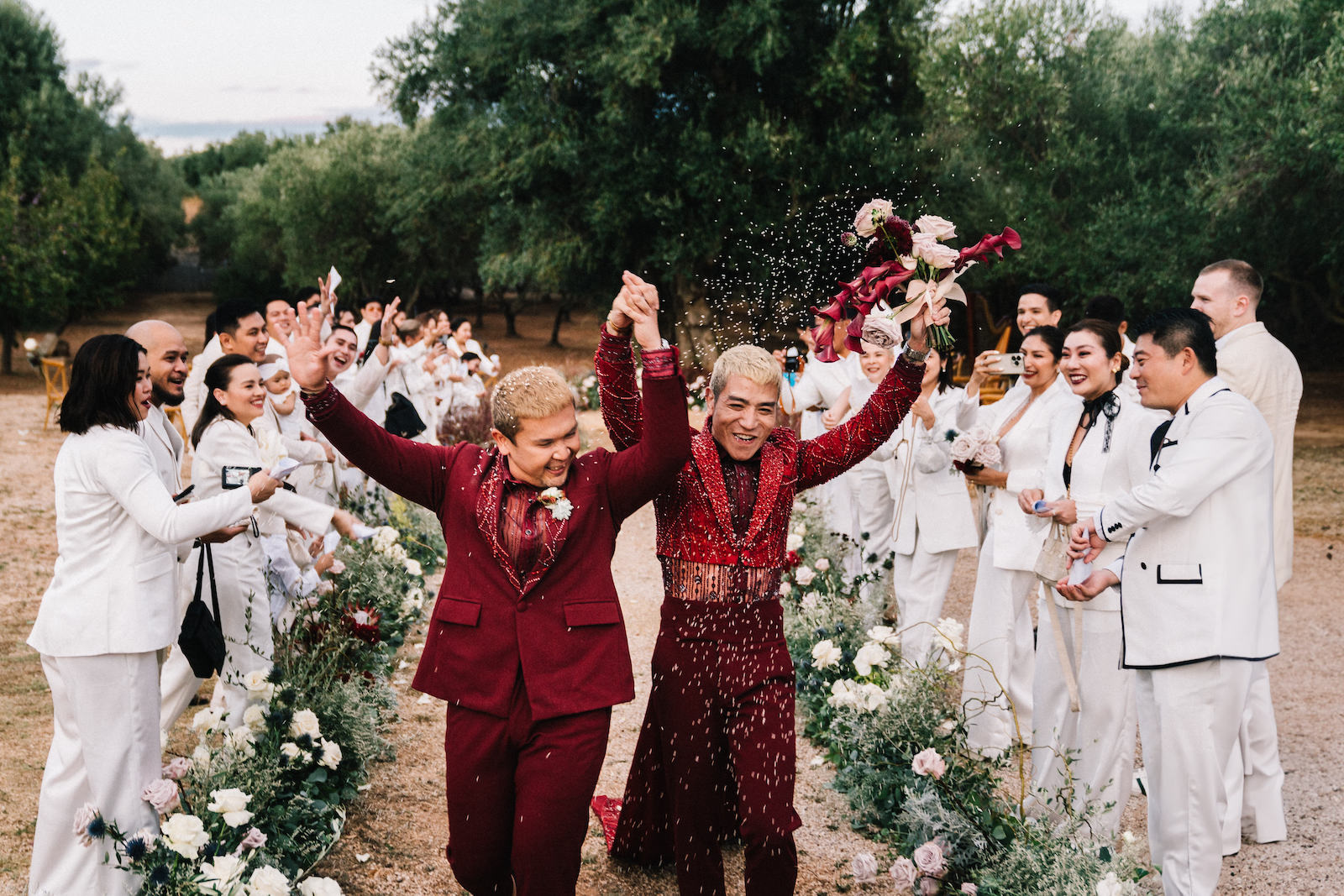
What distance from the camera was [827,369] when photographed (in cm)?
878

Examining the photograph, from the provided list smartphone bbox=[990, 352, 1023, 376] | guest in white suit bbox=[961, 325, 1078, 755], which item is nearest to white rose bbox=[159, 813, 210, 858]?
guest in white suit bbox=[961, 325, 1078, 755]

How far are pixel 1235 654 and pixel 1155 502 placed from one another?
2.00ft

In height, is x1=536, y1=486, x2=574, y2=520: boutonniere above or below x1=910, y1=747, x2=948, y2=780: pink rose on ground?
above

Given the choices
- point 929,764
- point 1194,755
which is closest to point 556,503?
point 929,764

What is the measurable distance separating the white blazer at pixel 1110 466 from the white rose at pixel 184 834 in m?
3.58

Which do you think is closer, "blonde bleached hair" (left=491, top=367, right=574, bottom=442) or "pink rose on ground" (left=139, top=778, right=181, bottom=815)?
"blonde bleached hair" (left=491, top=367, right=574, bottom=442)

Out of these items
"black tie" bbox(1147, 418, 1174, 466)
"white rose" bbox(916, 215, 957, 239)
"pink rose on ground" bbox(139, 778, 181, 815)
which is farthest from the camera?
→ "black tie" bbox(1147, 418, 1174, 466)

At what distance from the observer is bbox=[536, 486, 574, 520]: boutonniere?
3361 mm

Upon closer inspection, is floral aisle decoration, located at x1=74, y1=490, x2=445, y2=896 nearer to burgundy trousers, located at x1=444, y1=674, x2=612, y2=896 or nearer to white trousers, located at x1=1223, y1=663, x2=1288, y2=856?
burgundy trousers, located at x1=444, y1=674, x2=612, y2=896

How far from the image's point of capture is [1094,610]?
4688mm

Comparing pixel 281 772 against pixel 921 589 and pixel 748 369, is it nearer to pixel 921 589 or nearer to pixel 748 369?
pixel 748 369

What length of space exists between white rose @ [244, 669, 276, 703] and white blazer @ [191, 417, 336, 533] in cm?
74

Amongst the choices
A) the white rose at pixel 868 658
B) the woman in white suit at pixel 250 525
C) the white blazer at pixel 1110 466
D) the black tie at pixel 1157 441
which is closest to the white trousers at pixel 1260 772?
the white blazer at pixel 1110 466

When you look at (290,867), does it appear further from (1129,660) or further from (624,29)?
(624,29)
